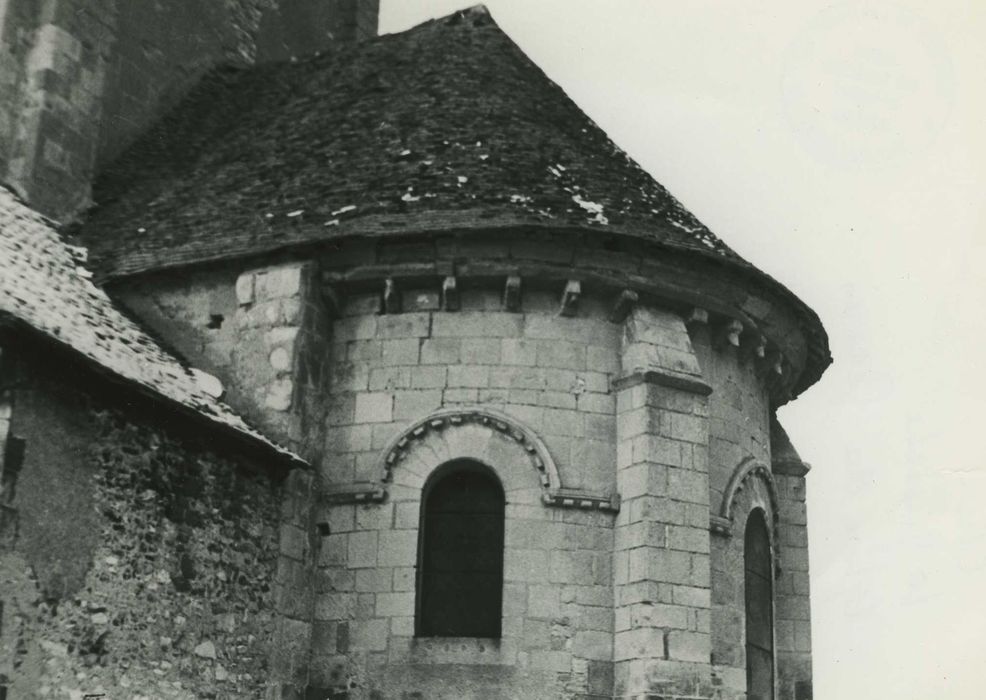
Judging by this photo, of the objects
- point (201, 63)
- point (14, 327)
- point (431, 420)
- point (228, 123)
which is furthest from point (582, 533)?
point (201, 63)

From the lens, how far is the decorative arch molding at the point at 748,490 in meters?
13.1

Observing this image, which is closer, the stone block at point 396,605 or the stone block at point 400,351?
the stone block at point 396,605

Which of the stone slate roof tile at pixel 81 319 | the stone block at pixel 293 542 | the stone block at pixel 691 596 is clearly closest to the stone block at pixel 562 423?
the stone block at pixel 691 596

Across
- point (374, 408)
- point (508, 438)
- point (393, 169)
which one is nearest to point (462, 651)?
point (508, 438)

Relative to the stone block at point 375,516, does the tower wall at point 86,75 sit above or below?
above

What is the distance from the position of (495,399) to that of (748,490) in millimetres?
2572

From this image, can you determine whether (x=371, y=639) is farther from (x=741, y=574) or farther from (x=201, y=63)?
(x=201, y=63)

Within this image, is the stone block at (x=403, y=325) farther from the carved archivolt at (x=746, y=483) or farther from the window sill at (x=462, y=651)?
the carved archivolt at (x=746, y=483)

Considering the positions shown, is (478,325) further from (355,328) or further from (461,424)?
(355,328)

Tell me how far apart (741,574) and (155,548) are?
5.09m

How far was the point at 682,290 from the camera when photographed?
13.1 m

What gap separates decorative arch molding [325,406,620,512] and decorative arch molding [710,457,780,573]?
114 cm

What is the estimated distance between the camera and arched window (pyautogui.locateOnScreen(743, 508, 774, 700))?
13.6 meters

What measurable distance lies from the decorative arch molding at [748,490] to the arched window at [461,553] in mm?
1896
